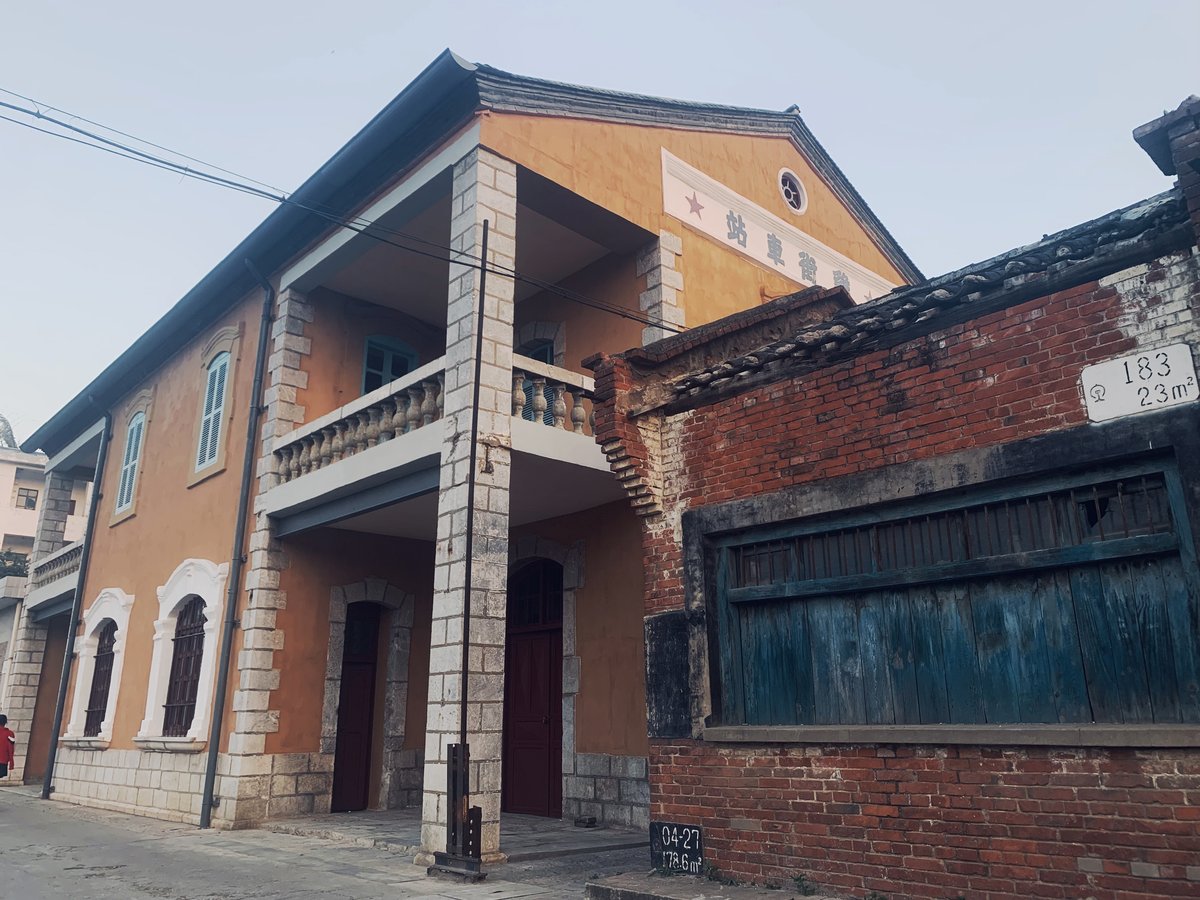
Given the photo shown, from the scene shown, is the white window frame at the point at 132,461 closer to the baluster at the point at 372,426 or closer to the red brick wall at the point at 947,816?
the baluster at the point at 372,426

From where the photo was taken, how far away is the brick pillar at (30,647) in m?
18.4

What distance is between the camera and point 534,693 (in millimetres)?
11438

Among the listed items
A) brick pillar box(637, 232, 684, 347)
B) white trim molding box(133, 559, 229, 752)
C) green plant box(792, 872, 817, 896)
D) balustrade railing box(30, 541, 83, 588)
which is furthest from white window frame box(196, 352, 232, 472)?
Result: green plant box(792, 872, 817, 896)

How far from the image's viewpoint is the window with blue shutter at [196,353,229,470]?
13380 mm

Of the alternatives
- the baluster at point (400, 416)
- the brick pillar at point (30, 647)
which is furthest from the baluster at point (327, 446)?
the brick pillar at point (30, 647)

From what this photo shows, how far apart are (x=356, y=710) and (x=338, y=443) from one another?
3699 mm

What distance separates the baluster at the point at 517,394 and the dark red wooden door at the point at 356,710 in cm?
467

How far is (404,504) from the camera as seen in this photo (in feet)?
34.2

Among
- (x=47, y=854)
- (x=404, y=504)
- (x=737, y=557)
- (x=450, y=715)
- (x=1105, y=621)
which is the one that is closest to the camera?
(x=1105, y=621)

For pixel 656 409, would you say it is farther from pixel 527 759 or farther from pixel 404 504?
pixel 527 759

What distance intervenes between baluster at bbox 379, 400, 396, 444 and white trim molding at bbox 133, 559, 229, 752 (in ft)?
12.0

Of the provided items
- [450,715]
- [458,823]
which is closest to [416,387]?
[450,715]

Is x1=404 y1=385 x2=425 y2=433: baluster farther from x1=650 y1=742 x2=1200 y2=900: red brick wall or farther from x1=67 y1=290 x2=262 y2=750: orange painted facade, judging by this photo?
x1=650 y1=742 x2=1200 y2=900: red brick wall

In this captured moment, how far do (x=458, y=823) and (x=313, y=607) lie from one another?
505 cm
